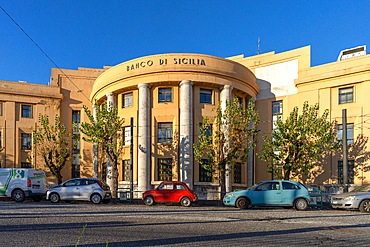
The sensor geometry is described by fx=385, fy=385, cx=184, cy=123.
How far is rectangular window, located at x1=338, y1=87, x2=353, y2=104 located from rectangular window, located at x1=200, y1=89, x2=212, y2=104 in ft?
33.0

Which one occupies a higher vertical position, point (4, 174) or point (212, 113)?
point (212, 113)

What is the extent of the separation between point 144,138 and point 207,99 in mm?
5655

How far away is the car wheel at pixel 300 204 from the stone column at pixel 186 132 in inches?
414

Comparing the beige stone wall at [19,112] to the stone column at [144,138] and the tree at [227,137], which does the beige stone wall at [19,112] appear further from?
the tree at [227,137]

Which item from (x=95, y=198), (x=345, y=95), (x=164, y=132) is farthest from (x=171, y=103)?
(x=345, y=95)

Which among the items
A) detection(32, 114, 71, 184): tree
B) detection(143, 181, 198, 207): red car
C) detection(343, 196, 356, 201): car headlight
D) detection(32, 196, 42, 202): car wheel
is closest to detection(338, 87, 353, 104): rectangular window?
detection(343, 196, 356, 201): car headlight

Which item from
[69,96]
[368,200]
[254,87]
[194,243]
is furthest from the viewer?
[69,96]

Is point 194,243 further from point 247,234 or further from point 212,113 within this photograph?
point 212,113

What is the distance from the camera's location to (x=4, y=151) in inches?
1378

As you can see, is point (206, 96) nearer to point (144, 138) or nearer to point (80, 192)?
point (144, 138)

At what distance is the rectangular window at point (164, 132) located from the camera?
29156 millimetres

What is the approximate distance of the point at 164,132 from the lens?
29.3 meters

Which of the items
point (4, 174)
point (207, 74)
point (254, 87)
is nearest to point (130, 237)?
point (4, 174)

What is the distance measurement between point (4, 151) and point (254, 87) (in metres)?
23.0
